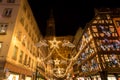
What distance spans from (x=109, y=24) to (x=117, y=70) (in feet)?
36.9

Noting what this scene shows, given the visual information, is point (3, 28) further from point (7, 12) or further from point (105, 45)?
point (105, 45)

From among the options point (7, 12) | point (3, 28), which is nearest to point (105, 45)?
point (7, 12)

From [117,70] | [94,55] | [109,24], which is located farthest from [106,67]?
[109,24]

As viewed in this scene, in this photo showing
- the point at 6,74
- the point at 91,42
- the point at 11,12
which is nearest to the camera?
the point at 6,74

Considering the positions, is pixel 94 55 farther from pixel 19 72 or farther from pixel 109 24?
pixel 19 72

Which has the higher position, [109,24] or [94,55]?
[109,24]

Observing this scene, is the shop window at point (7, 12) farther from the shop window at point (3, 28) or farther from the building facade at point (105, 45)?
the building facade at point (105, 45)

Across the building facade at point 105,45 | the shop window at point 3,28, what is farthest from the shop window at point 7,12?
the building facade at point 105,45

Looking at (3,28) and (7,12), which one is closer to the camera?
(3,28)

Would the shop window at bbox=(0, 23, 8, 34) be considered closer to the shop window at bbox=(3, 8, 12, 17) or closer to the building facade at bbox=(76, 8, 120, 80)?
the shop window at bbox=(3, 8, 12, 17)

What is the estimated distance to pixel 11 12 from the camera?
58.0 ft

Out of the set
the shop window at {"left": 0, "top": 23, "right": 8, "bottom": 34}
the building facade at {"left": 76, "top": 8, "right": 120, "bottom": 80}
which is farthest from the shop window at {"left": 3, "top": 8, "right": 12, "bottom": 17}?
the building facade at {"left": 76, "top": 8, "right": 120, "bottom": 80}

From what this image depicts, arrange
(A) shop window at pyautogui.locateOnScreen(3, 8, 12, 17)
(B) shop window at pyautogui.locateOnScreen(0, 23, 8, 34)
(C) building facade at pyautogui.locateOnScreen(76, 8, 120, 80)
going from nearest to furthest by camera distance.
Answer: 1. (B) shop window at pyautogui.locateOnScreen(0, 23, 8, 34)
2. (A) shop window at pyautogui.locateOnScreen(3, 8, 12, 17)
3. (C) building facade at pyautogui.locateOnScreen(76, 8, 120, 80)

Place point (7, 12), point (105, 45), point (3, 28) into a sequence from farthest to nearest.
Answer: point (105, 45) < point (7, 12) < point (3, 28)
